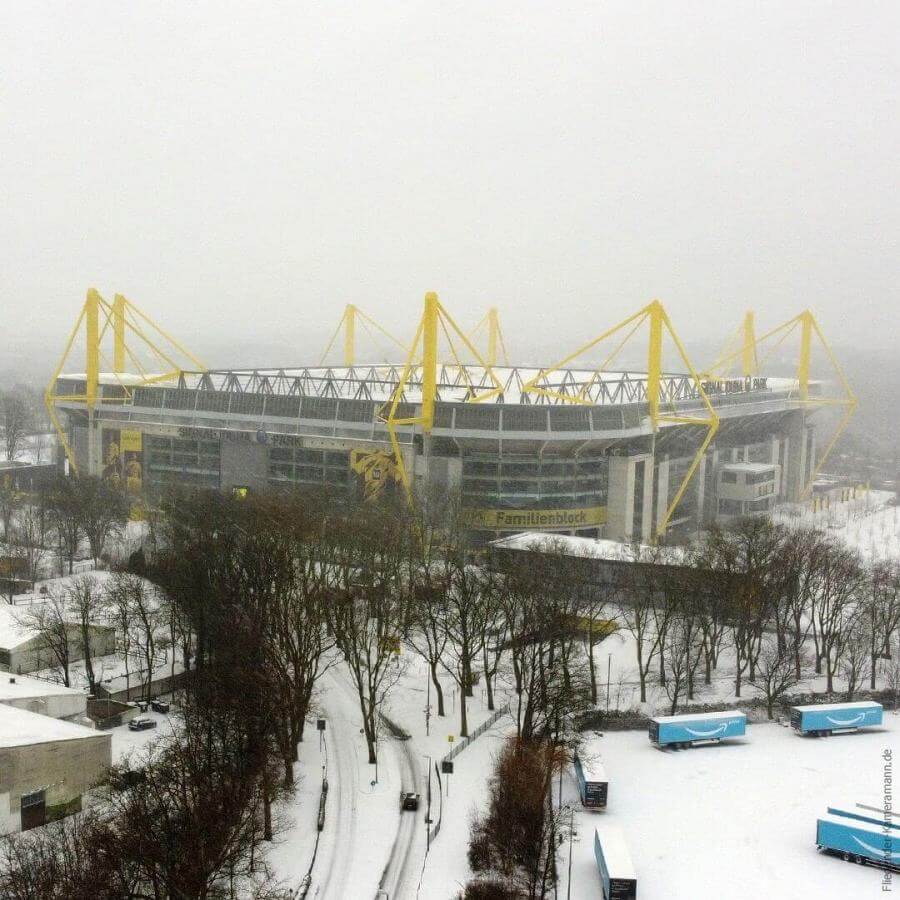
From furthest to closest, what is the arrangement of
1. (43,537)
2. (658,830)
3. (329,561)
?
(43,537)
(329,561)
(658,830)

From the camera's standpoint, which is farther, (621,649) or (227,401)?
(227,401)

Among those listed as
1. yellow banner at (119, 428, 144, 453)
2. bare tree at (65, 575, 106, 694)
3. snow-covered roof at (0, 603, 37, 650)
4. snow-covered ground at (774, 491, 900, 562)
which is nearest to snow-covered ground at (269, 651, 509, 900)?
bare tree at (65, 575, 106, 694)

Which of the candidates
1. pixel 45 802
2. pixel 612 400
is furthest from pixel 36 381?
pixel 45 802

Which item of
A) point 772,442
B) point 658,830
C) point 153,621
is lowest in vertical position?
point 658,830

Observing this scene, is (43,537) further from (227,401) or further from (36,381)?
(36,381)

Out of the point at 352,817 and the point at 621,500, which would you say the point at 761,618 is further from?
the point at 621,500

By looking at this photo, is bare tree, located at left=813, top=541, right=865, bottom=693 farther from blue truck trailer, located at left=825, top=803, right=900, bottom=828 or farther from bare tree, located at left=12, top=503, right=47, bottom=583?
bare tree, located at left=12, top=503, right=47, bottom=583
